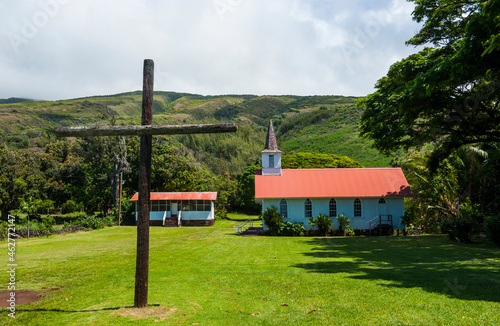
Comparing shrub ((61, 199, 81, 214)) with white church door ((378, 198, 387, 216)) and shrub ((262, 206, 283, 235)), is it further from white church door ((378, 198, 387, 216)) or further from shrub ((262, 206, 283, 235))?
white church door ((378, 198, 387, 216))

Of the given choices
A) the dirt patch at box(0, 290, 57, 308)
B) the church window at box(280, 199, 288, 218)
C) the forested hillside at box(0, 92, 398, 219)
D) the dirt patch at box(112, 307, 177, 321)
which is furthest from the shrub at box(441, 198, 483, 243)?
the forested hillside at box(0, 92, 398, 219)

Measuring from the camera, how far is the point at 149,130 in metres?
7.37

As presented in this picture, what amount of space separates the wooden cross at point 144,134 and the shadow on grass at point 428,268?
20.1 ft

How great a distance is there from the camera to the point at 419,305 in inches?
285

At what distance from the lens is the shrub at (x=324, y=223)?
27594 mm

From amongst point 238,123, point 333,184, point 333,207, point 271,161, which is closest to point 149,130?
point 333,207

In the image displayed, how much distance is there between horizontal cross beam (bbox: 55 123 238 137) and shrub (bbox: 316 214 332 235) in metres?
21.8

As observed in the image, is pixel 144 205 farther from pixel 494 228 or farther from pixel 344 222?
pixel 344 222

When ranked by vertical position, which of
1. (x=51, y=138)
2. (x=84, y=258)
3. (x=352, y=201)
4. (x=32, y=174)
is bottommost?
(x=84, y=258)

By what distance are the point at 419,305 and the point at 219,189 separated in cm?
4775

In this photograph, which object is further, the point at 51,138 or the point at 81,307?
the point at 51,138

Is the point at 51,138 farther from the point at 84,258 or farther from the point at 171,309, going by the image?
the point at 171,309

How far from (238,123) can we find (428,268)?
373 feet

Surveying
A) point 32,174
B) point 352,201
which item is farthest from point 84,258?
point 32,174
